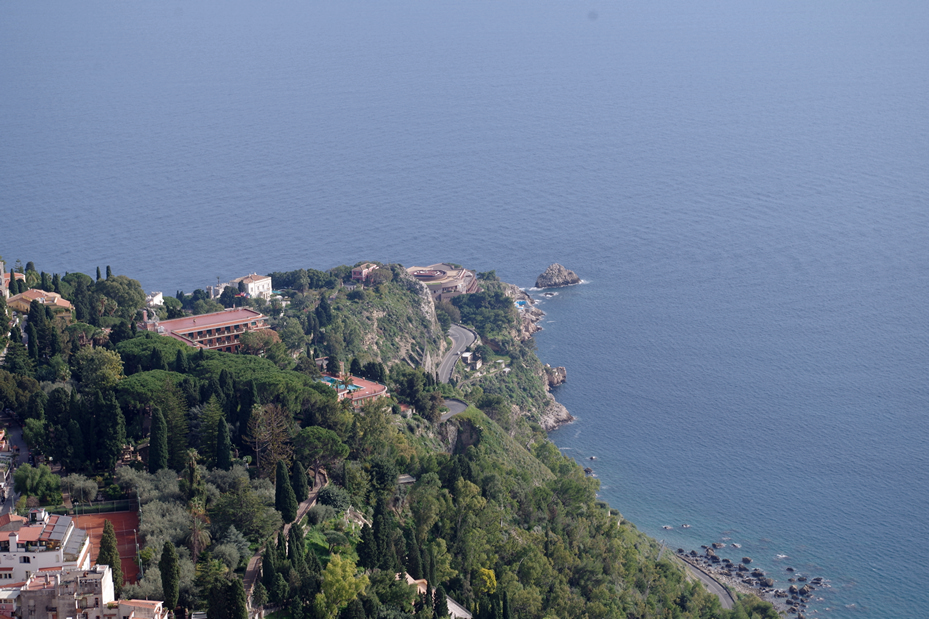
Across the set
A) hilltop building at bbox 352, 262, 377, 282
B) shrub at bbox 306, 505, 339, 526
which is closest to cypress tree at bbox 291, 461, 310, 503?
shrub at bbox 306, 505, 339, 526

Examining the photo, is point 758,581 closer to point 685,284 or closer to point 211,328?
→ point 211,328

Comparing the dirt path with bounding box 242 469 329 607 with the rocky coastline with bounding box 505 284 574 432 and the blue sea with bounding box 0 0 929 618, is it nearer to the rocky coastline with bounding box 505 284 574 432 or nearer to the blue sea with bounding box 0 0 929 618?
the blue sea with bounding box 0 0 929 618

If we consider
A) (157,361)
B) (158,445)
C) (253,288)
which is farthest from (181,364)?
(253,288)

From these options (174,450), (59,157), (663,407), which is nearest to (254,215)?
(59,157)

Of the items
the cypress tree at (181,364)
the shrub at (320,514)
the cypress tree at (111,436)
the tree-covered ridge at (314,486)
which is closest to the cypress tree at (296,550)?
the tree-covered ridge at (314,486)

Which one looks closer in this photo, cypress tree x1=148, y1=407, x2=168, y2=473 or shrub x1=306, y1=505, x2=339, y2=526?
shrub x1=306, y1=505, x2=339, y2=526

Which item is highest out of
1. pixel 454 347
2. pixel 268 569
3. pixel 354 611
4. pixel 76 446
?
pixel 76 446

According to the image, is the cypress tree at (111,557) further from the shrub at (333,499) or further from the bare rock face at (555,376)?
the bare rock face at (555,376)
